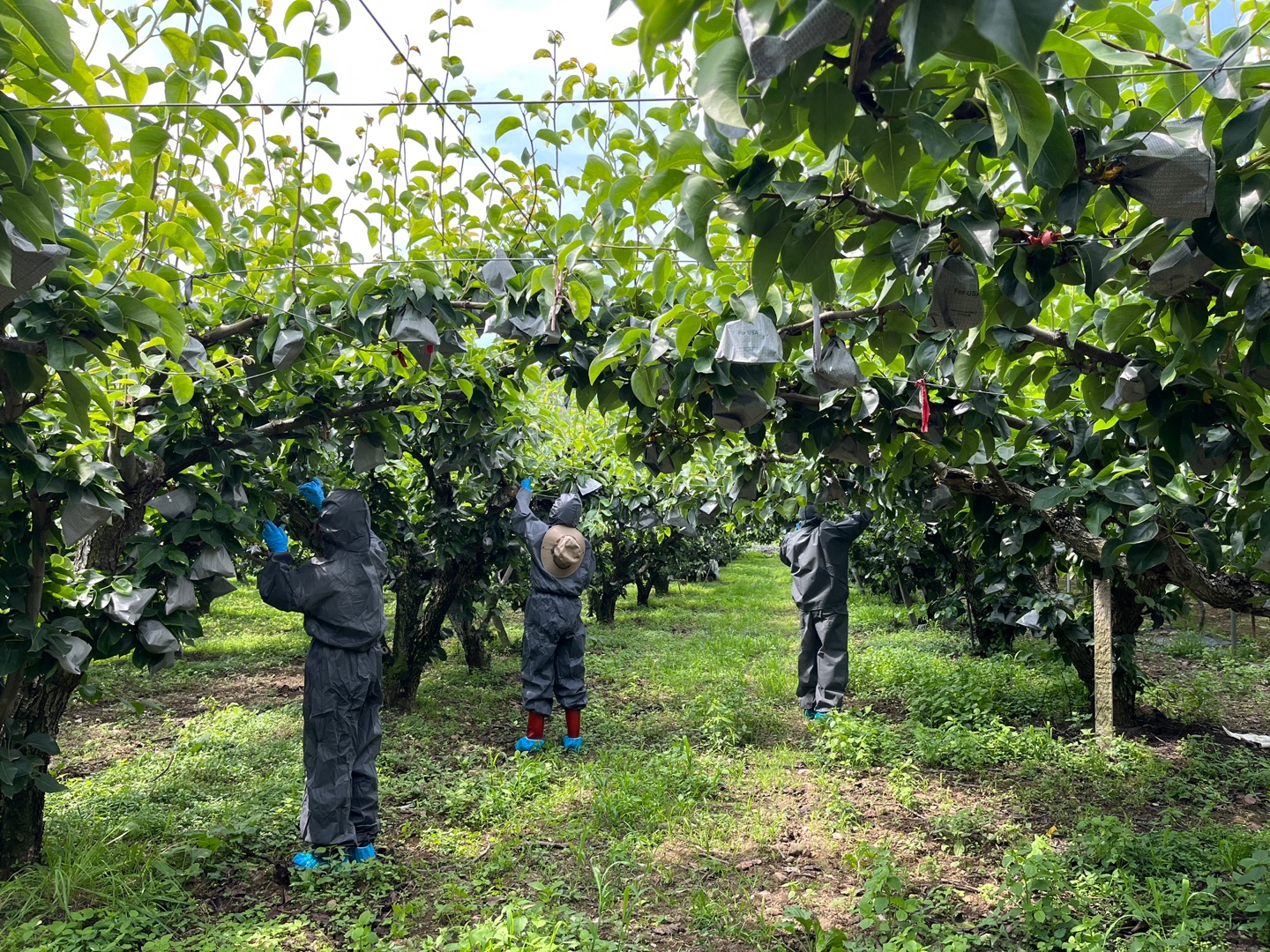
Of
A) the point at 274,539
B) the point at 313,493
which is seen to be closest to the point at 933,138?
the point at 274,539

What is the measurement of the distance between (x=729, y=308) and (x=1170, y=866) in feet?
10.2

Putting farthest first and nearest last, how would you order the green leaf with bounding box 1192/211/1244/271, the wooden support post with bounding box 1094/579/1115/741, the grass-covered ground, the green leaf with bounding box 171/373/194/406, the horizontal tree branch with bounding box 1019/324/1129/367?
the wooden support post with bounding box 1094/579/1115/741 < the grass-covered ground < the green leaf with bounding box 171/373/194/406 < the horizontal tree branch with bounding box 1019/324/1129/367 < the green leaf with bounding box 1192/211/1244/271

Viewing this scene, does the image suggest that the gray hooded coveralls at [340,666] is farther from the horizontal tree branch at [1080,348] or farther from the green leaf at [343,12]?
the horizontal tree branch at [1080,348]

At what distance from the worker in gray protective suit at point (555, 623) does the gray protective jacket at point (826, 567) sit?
1.97 metres

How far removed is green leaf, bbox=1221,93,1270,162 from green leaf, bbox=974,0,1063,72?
0.80m

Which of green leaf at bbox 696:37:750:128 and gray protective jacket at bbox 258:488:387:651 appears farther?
gray protective jacket at bbox 258:488:387:651

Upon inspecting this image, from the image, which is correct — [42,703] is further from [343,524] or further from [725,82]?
[725,82]

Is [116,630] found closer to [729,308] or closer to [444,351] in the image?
[444,351]

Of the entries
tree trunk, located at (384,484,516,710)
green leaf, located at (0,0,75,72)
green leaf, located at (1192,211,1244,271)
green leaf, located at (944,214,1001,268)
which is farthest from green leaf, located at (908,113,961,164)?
tree trunk, located at (384,484,516,710)

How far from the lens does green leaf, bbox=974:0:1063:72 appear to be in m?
0.68

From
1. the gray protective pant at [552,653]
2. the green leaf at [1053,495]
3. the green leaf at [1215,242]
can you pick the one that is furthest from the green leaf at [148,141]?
the gray protective pant at [552,653]

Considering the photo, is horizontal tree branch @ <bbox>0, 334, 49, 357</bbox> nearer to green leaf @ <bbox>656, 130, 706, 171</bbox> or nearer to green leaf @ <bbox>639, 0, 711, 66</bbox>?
green leaf @ <bbox>656, 130, 706, 171</bbox>

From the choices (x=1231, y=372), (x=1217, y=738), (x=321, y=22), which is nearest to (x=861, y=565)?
(x=1217, y=738)

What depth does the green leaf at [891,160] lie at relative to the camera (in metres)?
1.11
